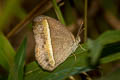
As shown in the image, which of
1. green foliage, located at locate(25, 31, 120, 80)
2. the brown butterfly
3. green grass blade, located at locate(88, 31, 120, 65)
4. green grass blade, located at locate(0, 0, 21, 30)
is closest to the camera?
green grass blade, located at locate(88, 31, 120, 65)

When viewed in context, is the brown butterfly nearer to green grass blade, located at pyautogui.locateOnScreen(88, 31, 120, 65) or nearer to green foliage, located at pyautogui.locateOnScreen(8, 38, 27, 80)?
green foliage, located at pyautogui.locateOnScreen(8, 38, 27, 80)

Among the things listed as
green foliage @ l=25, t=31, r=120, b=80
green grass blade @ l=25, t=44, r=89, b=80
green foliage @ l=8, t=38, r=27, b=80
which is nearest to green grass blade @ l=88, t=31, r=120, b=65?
green foliage @ l=25, t=31, r=120, b=80

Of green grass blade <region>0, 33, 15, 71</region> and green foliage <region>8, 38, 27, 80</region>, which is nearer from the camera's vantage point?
green foliage <region>8, 38, 27, 80</region>

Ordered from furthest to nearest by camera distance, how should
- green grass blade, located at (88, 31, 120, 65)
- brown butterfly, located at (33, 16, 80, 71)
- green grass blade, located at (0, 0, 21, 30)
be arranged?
green grass blade, located at (0, 0, 21, 30) → brown butterfly, located at (33, 16, 80, 71) → green grass blade, located at (88, 31, 120, 65)

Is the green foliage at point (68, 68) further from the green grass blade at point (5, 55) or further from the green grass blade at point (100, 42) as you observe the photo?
the green grass blade at point (5, 55)

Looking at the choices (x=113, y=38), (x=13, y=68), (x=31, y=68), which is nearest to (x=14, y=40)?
(x=31, y=68)

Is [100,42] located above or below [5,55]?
above

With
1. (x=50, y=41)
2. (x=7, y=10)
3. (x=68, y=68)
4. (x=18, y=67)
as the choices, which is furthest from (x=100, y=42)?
(x=7, y=10)

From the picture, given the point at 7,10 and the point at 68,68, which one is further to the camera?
the point at 7,10

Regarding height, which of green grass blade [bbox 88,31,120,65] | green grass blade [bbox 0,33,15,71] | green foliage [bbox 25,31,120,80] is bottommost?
green foliage [bbox 25,31,120,80]

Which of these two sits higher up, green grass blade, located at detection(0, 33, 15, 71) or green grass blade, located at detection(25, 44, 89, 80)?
green grass blade, located at detection(0, 33, 15, 71)

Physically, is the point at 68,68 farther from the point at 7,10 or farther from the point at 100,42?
the point at 7,10
